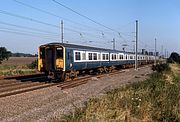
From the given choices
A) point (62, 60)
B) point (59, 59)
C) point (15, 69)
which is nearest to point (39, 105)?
point (62, 60)

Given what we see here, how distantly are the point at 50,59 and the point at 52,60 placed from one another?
24 centimetres

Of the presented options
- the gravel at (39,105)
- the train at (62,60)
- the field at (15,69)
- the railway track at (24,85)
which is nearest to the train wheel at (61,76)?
the train at (62,60)

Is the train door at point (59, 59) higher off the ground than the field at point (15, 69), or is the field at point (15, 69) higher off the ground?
the train door at point (59, 59)

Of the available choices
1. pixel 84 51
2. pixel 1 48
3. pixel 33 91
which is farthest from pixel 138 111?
pixel 1 48

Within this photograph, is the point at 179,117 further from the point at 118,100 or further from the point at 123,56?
the point at 123,56

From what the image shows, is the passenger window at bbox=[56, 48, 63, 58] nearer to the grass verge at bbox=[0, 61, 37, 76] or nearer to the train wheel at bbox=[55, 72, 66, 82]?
the train wheel at bbox=[55, 72, 66, 82]

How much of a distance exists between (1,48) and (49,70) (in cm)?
4436

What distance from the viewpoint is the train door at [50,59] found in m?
23.3

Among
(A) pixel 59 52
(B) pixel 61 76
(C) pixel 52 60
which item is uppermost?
(A) pixel 59 52

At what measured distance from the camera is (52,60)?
23.4 metres

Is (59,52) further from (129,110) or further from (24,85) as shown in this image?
(129,110)

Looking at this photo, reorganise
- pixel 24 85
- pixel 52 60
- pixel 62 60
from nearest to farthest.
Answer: pixel 24 85, pixel 62 60, pixel 52 60

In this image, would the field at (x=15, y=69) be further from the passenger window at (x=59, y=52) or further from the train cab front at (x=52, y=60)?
the passenger window at (x=59, y=52)

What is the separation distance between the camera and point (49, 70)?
2339cm
